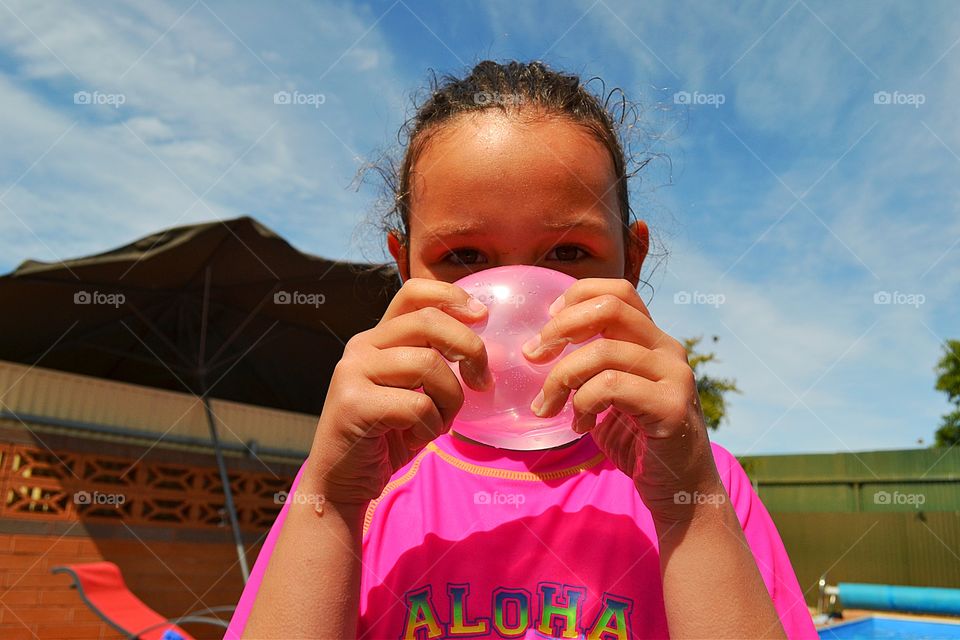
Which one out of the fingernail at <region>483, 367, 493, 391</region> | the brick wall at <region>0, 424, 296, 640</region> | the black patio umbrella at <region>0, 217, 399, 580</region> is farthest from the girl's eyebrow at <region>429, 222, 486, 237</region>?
the brick wall at <region>0, 424, 296, 640</region>

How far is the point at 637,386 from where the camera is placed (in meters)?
1.07

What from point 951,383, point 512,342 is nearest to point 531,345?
point 512,342

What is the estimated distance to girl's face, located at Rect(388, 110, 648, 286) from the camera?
4.67ft

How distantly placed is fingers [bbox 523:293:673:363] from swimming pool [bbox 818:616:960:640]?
33.0 feet

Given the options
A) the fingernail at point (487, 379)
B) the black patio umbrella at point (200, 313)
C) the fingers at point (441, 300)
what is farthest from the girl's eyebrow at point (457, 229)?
the black patio umbrella at point (200, 313)
